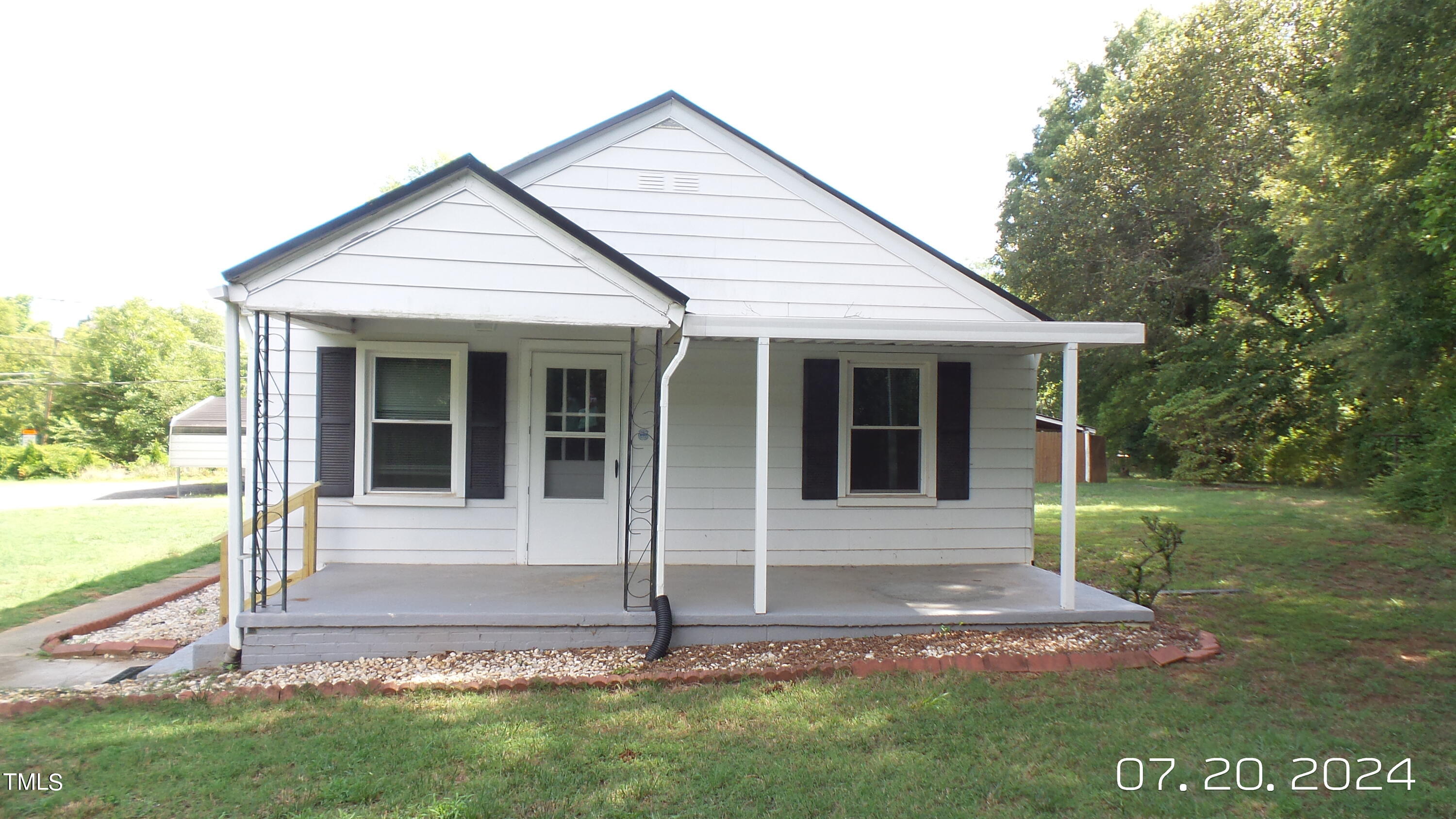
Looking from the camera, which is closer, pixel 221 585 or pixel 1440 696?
pixel 1440 696

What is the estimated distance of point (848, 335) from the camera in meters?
5.47

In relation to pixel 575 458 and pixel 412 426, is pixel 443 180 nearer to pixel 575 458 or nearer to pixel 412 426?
pixel 412 426

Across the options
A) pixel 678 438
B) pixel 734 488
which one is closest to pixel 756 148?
pixel 678 438

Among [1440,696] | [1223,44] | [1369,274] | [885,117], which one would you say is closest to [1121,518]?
[1369,274]

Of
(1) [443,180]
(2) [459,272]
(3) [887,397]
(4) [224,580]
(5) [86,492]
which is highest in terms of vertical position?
(1) [443,180]

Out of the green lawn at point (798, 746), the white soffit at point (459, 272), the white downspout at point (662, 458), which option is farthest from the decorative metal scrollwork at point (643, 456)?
the green lawn at point (798, 746)

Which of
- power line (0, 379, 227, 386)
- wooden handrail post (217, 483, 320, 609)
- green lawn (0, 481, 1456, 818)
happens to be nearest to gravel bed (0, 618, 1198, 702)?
green lawn (0, 481, 1456, 818)

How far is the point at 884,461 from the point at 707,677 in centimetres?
334

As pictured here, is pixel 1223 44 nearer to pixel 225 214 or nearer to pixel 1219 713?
pixel 1219 713

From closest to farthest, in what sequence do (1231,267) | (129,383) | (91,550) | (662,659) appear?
(662,659) < (91,550) < (1231,267) < (129,383)

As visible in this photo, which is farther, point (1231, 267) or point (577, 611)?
point (1231, 267)

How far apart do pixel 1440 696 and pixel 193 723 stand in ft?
22.5

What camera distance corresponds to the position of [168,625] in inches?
243

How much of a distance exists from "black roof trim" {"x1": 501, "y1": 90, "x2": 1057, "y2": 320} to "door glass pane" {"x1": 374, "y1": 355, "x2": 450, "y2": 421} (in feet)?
6.12
